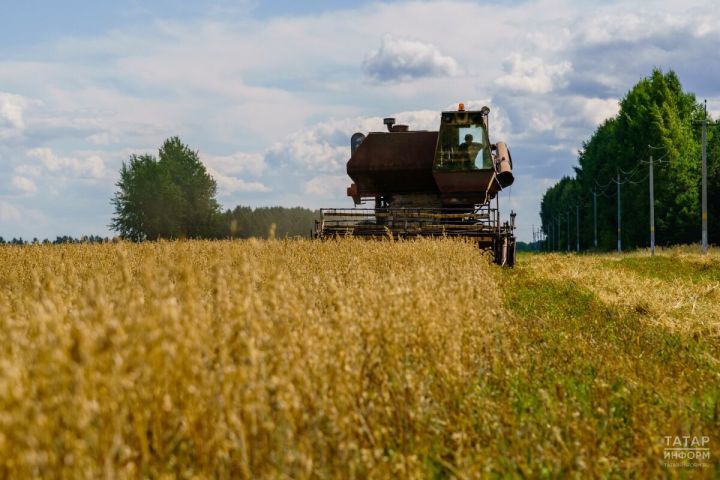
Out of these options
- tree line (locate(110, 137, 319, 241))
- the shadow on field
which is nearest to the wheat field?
the shadow on field

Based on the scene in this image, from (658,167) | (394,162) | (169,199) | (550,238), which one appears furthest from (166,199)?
(550,238)

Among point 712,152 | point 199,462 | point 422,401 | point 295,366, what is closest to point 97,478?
point 199,462

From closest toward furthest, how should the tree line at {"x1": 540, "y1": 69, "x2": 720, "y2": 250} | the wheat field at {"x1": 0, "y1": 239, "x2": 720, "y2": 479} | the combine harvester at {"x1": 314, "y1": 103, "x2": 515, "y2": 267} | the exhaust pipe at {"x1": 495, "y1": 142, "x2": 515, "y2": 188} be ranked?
1. the wheat field at {"x1": 0, "y1": 239, "x2": 720, "y2": 479}
2. the combine harvester at {"x1": 314, "y1": 103, "x2": 515, "y2": 267}
3. the exhaust pipe at {"x1": 495, "y1": 142, "x2": 515, "y2": 188}
4. the tree line at {"x1": 540, "y1": 69, "x2": 720, "y2": 250}

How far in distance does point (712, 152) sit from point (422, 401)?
54.0 metres

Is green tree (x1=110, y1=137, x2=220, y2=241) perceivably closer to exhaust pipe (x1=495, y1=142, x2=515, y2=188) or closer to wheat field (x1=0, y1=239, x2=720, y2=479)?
exhaust pipe (x1=495, y1=142, x2=515, y2=188)

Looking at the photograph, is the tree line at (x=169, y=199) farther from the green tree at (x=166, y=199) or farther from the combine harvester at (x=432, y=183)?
the combine harvester at (x=432, y=183)

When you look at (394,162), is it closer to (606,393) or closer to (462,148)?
(462,148)

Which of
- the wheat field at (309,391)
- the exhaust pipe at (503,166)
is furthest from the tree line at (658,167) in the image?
the wheat field at (309,391)

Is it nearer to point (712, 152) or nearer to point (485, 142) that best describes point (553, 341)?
point (485, 142)

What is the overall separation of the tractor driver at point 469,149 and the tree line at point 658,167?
83.8 ft

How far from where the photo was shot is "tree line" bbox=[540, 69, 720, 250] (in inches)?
1914

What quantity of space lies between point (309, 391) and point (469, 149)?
18469 mm

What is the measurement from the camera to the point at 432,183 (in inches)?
911

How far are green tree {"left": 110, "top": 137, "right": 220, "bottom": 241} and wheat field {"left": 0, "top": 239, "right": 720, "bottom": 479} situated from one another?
6031 cm
